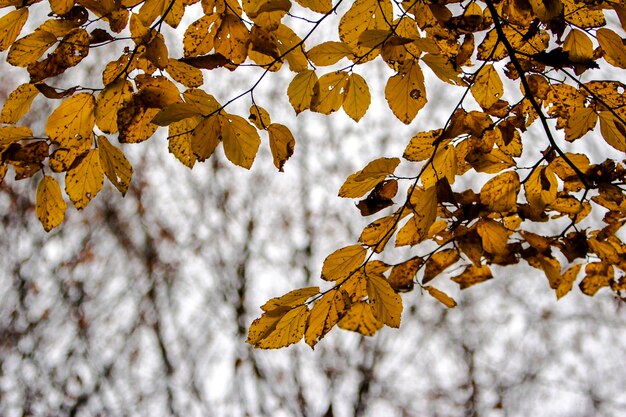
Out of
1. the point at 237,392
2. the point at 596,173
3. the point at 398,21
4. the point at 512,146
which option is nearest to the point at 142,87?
the point at 398,21

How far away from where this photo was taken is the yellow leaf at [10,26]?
2.50 ft

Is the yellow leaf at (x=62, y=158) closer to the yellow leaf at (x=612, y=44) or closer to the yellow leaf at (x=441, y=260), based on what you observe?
the yellow leaf at (x=441, y=260)

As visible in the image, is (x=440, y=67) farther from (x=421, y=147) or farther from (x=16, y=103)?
(x=16, y=103)

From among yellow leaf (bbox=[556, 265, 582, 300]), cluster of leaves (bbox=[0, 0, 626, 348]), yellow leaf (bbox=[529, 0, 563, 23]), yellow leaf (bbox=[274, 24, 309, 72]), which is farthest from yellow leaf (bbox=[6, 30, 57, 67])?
yellow leaf (bbox=[556, 265, 582, 300])

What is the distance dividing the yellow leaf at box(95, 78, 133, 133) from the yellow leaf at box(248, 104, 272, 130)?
18 cm

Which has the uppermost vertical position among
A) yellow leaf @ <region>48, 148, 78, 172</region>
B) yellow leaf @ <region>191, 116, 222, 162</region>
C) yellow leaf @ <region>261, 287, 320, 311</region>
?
yellow leaf @ <region>191, 116, 222, 162</region>

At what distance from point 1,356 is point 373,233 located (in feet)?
16.3

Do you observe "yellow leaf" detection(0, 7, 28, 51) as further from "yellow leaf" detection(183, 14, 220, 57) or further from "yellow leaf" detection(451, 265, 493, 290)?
"yellow leaf" detection(451, 265, 493, 290)

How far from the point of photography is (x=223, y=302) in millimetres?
5418

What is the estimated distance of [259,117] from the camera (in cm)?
86

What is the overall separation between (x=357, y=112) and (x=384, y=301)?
30cm

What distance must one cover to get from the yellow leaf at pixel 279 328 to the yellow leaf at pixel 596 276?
2.18 ft

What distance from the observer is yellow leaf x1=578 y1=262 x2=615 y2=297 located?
1175mm

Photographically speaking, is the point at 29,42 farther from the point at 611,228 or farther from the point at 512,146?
the point at 611,228
